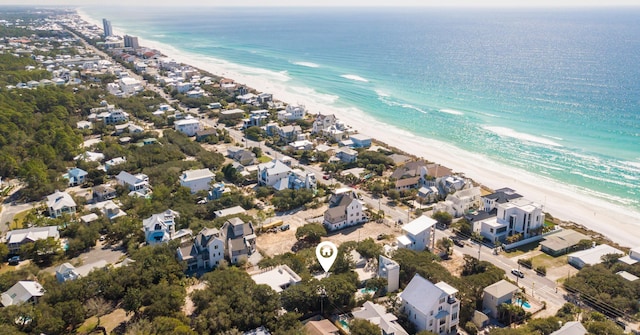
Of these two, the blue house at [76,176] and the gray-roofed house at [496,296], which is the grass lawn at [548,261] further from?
the blue house at [76,176]

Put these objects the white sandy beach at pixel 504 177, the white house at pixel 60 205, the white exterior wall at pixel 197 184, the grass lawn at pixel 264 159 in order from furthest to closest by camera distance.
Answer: the grass lawn at pixel 264 159
the white exterior wall at pixel 197 184
the white house at pixel 60 205
the white sandy beach at pixel 504 177

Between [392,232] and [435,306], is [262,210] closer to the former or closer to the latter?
[392,232]

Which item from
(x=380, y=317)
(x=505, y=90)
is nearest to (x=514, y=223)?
(x=380, y=317)

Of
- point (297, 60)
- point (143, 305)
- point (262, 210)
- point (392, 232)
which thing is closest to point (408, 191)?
point (392, 232)

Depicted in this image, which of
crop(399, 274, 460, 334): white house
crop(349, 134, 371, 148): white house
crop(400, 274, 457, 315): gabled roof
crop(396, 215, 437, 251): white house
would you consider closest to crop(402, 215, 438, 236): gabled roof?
crop(396, 215, 437, 251): white house

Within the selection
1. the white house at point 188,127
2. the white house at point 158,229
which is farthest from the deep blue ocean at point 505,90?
the white house at point 158,229

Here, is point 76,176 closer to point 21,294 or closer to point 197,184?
point 197,184
